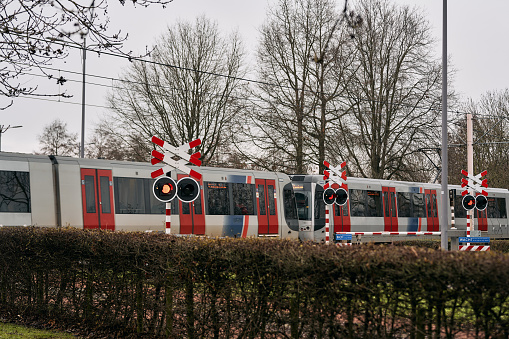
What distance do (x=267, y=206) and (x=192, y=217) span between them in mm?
3837

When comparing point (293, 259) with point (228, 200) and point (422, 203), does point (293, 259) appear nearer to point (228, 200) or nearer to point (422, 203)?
point (228, 200)

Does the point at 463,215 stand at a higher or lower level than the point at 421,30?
lower

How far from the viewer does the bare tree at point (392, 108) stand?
3738cm

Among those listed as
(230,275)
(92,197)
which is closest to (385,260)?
(230,275)

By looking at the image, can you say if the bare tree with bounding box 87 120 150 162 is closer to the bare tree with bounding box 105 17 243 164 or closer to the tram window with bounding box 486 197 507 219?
the bare tree with bounding box 105 17 243 164

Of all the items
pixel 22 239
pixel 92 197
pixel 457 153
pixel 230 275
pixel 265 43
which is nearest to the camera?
pixel 230 275

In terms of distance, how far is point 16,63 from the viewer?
9.88 m

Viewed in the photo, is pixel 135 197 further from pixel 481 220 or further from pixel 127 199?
pixel 481 220

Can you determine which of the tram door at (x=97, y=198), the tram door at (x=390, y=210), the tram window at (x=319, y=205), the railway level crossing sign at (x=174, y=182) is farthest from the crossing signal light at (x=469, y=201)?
the railway level crossing sign at (x=174, y=182)

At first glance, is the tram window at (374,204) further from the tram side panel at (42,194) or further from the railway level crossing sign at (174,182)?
the railway level crossing sign at (174,182)

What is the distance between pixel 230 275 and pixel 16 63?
4.96 m

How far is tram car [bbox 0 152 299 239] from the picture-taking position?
61.8ft

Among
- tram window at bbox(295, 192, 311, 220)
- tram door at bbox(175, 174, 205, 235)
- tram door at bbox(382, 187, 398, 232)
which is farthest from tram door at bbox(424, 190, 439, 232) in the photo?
tram door at bbox(175, 174, 205, 235)

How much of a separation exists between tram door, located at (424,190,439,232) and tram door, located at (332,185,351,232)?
6.75 meters
